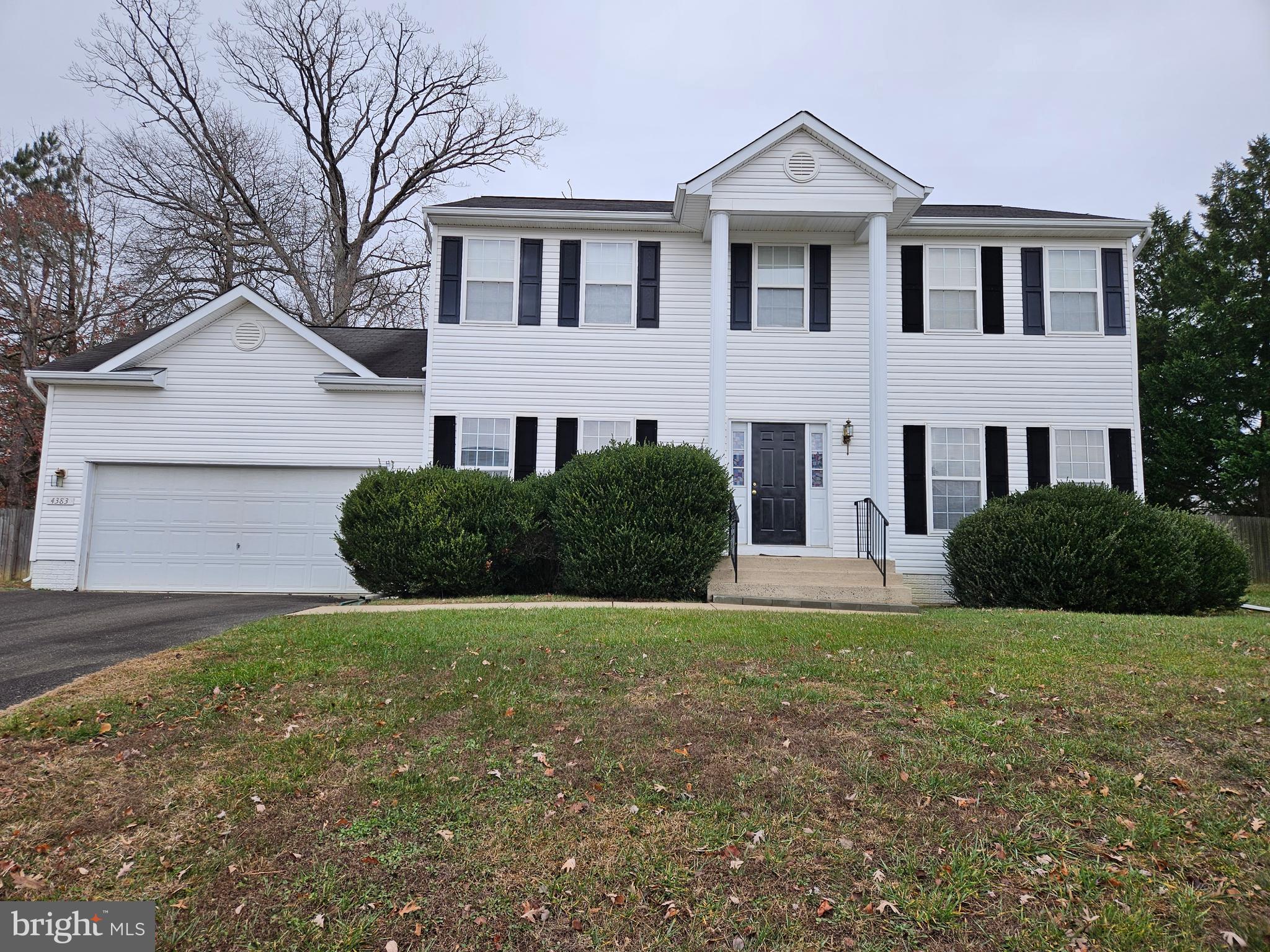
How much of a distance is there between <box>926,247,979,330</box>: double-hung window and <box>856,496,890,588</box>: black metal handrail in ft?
12.3

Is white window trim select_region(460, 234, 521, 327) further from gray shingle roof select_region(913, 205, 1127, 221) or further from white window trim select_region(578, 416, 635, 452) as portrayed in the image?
gray shingle roof select_region(913, 205, 1127, 221)

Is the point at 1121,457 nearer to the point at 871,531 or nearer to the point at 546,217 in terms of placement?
the point at 871,531

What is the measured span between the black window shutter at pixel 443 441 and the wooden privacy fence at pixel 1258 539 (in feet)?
62.4

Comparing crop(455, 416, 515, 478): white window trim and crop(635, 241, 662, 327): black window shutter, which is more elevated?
crop(635, 241, 662, 327): black window shutter

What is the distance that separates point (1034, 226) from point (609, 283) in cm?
771

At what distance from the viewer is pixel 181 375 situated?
13547 millimetres

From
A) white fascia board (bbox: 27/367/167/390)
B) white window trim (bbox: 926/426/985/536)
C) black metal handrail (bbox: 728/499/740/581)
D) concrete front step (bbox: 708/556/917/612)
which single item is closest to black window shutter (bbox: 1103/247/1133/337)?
white window trim (bbox: 926/426/985/536)

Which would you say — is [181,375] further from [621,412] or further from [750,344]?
[750,344]

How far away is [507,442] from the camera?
13.3m

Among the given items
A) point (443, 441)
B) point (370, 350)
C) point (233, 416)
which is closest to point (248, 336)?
point (233, 416)

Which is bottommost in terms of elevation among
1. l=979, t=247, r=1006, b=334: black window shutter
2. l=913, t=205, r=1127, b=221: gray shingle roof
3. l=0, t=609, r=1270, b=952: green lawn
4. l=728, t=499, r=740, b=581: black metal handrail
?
l=0, t=609, r=1270, b=952: green lawn

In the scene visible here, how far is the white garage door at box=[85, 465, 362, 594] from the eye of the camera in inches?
527

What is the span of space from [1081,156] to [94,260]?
3191 centimetres

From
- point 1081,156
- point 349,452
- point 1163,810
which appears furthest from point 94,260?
point 1081,156
